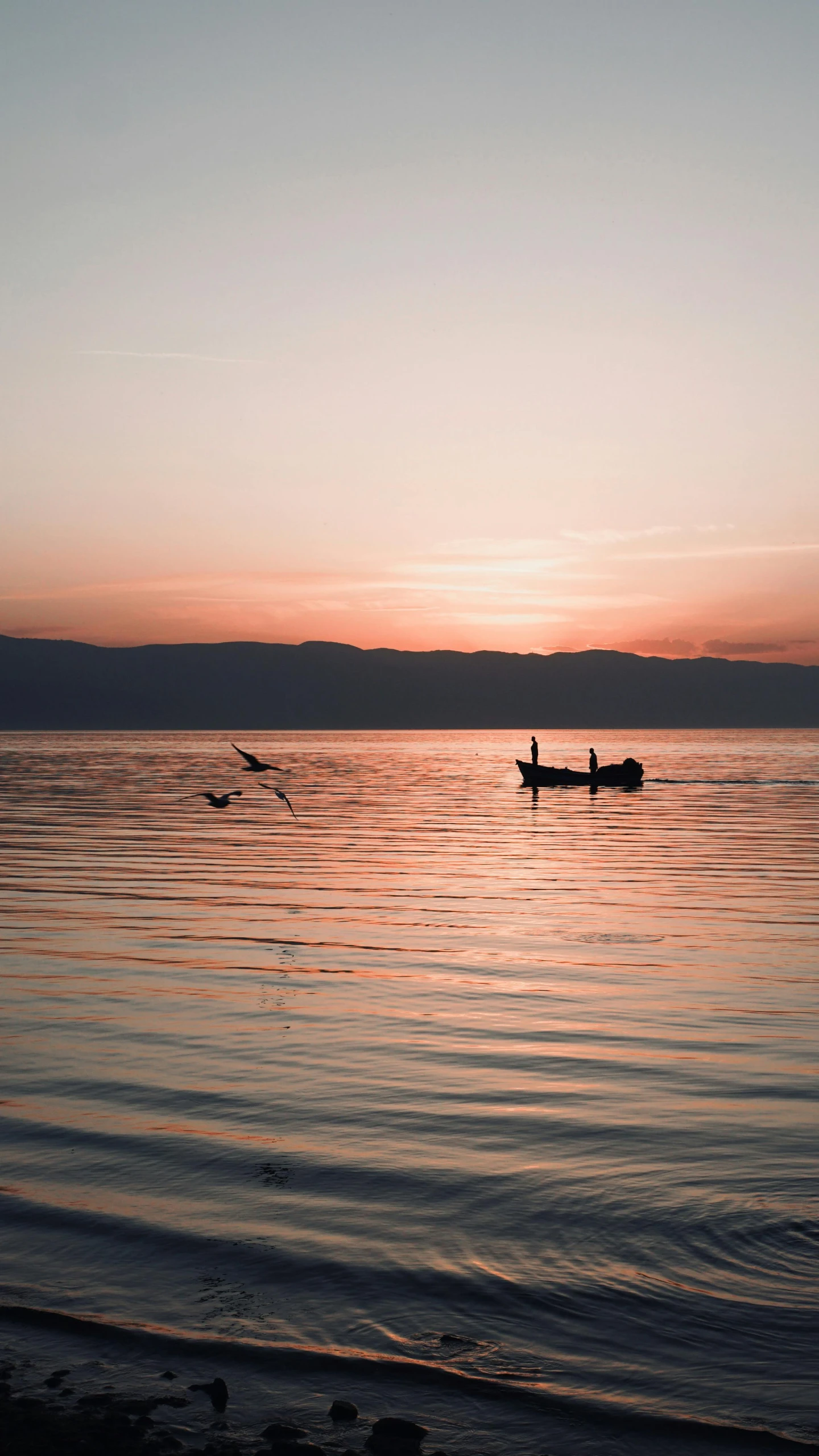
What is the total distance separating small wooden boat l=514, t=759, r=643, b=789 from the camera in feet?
285

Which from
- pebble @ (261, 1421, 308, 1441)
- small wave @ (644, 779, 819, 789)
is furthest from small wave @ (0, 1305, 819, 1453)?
small wave @ (644, 779, 819, 789)

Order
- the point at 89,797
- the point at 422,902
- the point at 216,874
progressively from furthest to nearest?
the point at 89,797
the point at 216,874
the point at 422,902

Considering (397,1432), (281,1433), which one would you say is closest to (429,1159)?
(397,1432)

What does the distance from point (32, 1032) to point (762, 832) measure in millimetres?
39794

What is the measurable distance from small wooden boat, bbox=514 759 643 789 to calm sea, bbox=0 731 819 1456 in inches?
2268

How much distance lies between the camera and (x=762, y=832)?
165ft

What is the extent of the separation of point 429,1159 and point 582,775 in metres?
77.5

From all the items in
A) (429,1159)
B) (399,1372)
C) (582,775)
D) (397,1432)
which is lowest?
(582,775)

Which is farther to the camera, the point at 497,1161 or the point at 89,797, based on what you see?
the point at 89,797

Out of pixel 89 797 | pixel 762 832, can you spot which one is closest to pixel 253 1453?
pixel 762 832

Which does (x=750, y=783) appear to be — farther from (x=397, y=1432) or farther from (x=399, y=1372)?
(x=397, y=1432)

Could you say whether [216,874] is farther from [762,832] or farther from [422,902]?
[762,832]

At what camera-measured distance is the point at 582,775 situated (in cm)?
8769

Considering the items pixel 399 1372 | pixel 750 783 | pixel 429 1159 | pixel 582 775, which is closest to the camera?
pixel 399 1372
